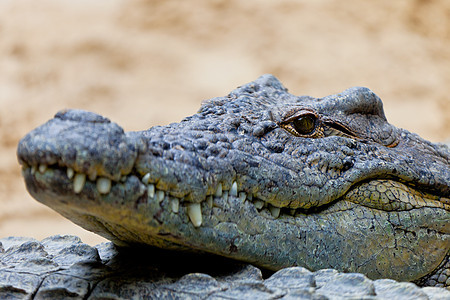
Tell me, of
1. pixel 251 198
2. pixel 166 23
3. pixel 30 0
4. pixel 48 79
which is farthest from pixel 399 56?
pixel 251 198

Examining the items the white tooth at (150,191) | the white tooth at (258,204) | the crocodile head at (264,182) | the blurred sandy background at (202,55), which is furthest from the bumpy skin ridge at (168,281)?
the blurred sandy background at (202,55)

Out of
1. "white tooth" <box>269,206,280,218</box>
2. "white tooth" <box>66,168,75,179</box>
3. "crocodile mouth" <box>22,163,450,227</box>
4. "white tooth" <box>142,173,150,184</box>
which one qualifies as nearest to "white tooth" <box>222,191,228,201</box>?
"crocodile mouth" <box>22,163,450,227</box>

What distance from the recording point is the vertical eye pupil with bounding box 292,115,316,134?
8.96 ft

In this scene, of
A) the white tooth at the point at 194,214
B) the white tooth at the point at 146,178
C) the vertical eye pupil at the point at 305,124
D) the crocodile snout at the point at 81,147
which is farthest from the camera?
the vertical eye pupil at the point at 305,124

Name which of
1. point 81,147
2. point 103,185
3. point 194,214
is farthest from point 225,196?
point 81,147

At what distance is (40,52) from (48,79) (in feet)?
1.86

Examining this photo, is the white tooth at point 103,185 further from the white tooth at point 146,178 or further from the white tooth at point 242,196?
the white tooth at point 242,196

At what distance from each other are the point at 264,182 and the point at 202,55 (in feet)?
24.1

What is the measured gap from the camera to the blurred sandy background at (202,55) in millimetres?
9008

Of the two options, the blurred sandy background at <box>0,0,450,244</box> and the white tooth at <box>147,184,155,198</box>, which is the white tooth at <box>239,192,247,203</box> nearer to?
the white tooth at <box>147,184,155,198</box>

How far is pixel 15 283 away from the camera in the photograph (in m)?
2.27

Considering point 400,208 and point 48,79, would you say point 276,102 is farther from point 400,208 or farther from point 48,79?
point 48,79

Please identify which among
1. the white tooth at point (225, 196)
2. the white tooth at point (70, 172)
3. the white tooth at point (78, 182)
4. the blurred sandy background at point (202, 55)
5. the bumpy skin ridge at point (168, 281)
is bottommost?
the bumpy skin ridge at point (168, 281)

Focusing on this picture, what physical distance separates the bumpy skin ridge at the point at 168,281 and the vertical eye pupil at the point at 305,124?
2.60 feet
